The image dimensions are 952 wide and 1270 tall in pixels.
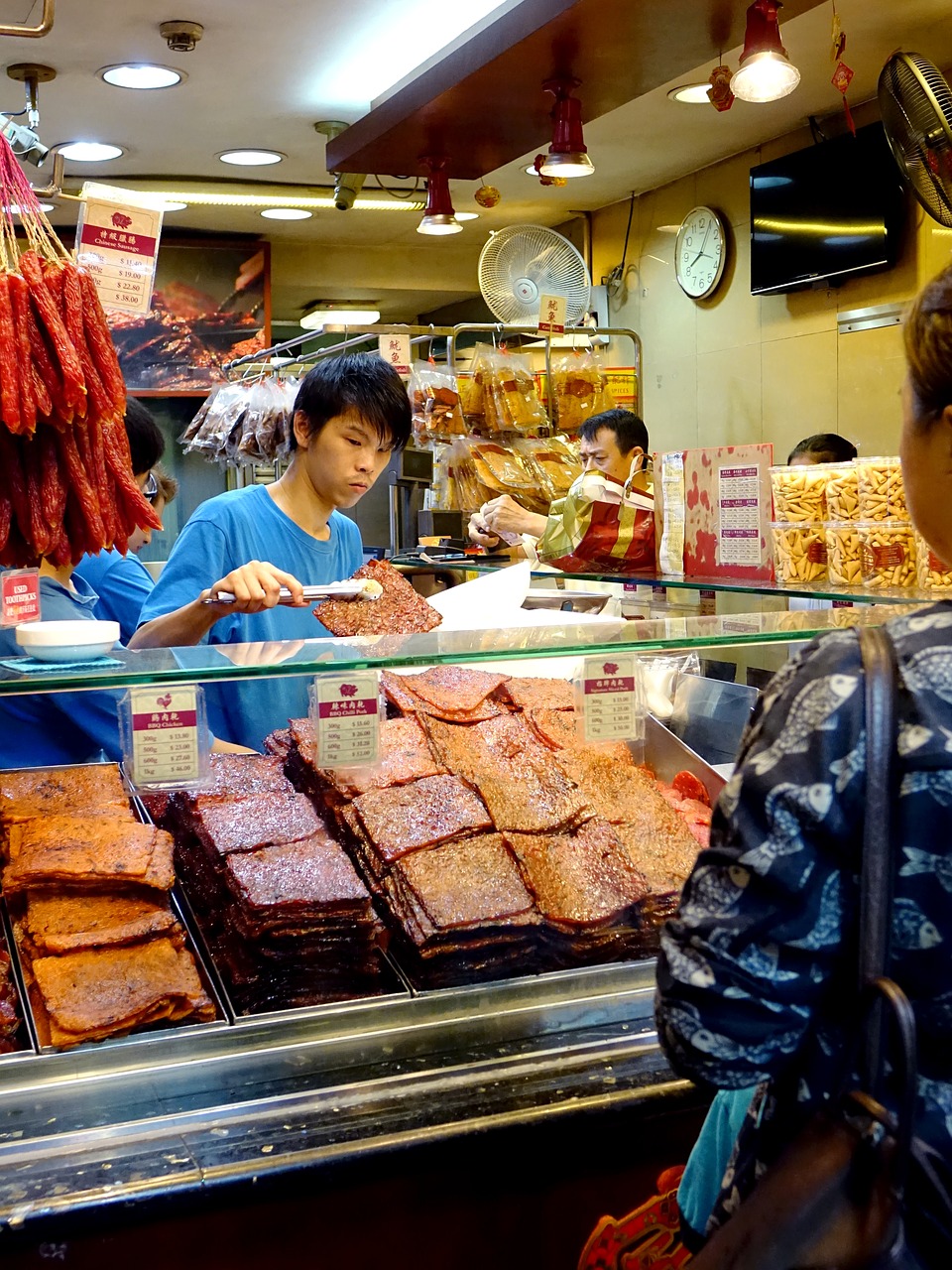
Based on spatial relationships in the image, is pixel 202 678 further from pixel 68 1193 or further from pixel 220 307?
pixel 220 307

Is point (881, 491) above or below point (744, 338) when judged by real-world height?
below

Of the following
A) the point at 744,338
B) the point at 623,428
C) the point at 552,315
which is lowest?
the point at 623,428

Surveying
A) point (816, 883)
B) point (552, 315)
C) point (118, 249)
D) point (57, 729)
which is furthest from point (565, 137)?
point (816, 883)

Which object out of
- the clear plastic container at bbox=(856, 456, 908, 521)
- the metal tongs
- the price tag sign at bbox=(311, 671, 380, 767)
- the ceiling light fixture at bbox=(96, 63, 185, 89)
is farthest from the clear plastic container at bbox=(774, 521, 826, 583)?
the ceiling light fixture at bbox=(96, 63, 185, 89)

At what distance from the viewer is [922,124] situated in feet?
12.3

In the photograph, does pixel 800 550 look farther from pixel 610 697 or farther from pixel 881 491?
pixel 610 697

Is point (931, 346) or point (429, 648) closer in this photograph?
point (931, 346)

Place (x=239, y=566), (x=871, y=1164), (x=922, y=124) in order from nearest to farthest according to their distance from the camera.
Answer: (x=871, y=1164) < (x=239, y=566) < (x=922, y=124)

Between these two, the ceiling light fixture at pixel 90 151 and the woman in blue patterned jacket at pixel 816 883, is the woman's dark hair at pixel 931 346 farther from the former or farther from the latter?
the ceiling light fixture at pixel 90 151

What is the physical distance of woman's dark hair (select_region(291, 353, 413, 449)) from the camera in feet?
9.39

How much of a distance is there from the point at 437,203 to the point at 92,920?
391 cm

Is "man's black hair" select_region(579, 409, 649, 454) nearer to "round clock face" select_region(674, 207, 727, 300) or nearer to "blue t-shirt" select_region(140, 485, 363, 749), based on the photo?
"round clock face" select_region(674, 207, 727, 300)

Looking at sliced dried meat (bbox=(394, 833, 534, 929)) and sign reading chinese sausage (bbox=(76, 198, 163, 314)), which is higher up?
sign reading chinese sausage (bbox=(76, 198, 163, 314))

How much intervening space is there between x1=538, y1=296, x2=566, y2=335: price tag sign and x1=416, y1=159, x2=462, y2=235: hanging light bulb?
22.0 inches
